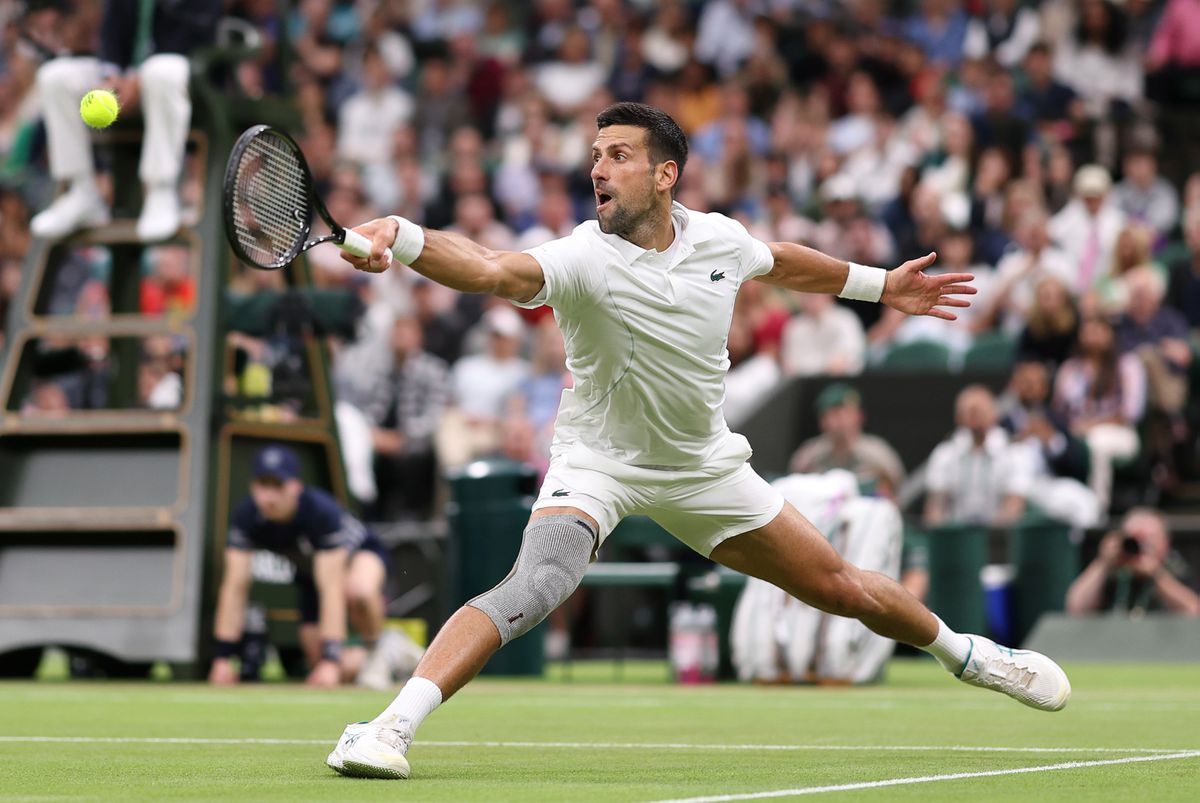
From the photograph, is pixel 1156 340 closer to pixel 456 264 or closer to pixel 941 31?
pixel 941 31

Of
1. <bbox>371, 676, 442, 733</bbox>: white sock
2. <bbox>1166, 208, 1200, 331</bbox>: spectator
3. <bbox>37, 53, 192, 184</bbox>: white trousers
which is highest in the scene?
<bbox>37, 53, 192, 184</bbox>: white trousers

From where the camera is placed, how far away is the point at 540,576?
6.70 meters

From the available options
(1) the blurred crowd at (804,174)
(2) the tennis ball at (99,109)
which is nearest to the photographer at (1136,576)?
(1) the blurred crowd at (804,174)

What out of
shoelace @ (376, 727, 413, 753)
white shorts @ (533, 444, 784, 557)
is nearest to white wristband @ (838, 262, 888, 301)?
white shorts @ (533, 444, 784, 557)

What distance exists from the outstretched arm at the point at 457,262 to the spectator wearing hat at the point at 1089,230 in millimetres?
12360

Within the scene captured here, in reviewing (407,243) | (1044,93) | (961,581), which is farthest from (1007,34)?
(407,243)

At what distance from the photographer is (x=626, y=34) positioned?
78.7 feet

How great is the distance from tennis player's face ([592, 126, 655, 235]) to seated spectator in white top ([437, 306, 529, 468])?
1140cm

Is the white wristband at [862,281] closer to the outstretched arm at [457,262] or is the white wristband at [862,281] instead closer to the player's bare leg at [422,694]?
the outstretched arm at [457,262]

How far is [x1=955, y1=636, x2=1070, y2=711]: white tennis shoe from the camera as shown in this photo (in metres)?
7.78

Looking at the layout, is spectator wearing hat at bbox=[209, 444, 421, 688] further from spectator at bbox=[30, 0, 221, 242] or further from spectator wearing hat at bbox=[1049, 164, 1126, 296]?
spectator wearing hat at bbox=[1049, 164, 1126, 296]

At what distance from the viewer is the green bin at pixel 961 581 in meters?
15.8

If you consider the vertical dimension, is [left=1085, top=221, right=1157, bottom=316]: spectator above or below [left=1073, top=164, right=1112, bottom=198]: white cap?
below

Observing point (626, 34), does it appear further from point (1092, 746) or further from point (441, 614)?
point (1092, 746)
